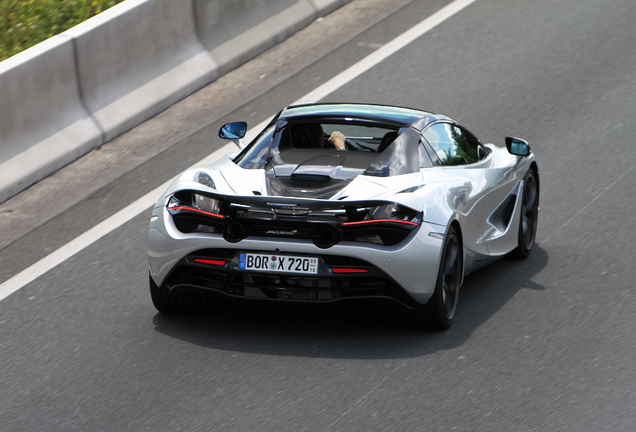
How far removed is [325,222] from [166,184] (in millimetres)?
3939

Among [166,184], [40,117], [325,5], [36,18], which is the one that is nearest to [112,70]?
[40,117]

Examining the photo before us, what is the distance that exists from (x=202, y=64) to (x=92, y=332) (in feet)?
20.4

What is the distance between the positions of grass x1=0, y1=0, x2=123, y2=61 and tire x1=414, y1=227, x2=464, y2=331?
6620 millimetres

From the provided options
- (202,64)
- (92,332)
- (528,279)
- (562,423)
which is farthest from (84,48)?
(562,423)

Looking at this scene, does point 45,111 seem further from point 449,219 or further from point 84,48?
point 449,219

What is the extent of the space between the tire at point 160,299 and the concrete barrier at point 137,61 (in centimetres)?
447

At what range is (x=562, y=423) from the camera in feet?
15.3

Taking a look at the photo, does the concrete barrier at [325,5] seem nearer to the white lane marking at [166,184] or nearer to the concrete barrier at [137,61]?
the white lane marking at [166,184]

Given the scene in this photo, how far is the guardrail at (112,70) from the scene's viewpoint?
30.7ft

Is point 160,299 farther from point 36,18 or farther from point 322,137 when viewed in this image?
point 36,18

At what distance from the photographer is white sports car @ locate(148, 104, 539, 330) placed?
18.2 feet

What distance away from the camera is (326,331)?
6031mm

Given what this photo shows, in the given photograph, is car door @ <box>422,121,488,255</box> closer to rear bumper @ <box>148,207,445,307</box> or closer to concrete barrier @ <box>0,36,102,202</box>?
rear bumper @ <box>148,207,445,307</box>

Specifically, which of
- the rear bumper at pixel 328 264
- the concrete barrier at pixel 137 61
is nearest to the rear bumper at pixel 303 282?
the rear bumper at pixel 328 264
